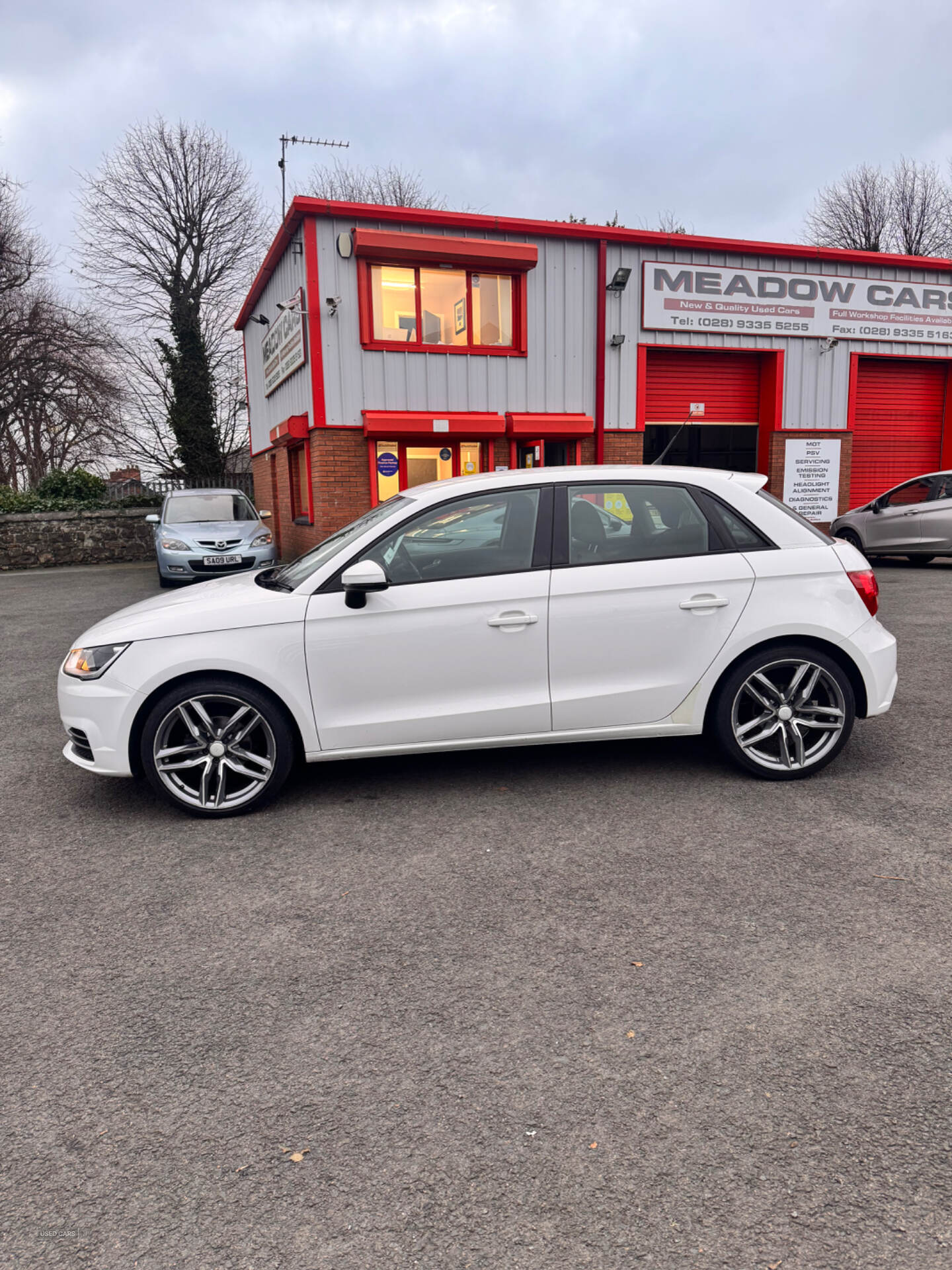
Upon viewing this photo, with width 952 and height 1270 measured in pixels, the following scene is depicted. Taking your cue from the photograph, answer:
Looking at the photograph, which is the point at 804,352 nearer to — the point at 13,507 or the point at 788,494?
the point at 788,494

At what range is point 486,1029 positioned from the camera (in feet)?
8.21

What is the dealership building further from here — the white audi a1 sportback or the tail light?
the tail light

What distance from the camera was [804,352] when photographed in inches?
682

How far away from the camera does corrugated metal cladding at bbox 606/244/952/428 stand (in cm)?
1591

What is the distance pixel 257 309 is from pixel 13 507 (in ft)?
25.1

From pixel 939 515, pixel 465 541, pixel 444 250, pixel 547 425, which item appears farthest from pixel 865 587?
pixel 444 250

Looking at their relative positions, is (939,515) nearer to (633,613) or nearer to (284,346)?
(633,613)

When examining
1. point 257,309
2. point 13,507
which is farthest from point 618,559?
point 13,507

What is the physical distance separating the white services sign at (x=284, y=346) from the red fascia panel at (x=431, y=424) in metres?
1.66

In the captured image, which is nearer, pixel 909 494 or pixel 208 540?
pixel 208 540

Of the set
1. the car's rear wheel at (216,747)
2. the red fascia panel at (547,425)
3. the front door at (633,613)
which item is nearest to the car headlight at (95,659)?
the car's rear wheel at (216,747)

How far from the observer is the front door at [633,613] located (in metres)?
4.26

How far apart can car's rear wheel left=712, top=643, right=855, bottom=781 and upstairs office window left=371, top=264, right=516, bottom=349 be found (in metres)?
11.6

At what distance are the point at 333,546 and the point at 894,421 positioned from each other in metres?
17.5
